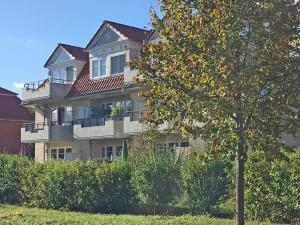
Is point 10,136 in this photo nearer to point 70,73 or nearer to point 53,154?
point 53,154

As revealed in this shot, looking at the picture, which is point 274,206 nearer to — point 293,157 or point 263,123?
point 293,157

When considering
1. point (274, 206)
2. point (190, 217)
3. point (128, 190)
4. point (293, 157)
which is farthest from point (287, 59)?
point (128, 190)

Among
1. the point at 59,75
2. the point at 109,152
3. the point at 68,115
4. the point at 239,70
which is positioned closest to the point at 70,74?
the point at 59,75

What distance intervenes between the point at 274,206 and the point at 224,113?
18.8 feet

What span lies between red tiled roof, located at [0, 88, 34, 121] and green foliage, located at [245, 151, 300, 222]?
42262 millimetres

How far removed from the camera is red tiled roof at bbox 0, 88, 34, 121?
5383 centimetres

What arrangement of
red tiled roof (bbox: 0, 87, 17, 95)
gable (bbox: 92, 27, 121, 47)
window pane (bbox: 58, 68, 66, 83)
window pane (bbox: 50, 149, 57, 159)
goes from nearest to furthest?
gable (bbox: 92, 27, 121, 47)
window pane (bbox: 58, 68, 66, 83)
window pane (bbox: 50, 149, 57, 159)
red tiled roof (bbox: 0, 87, 17, 95)

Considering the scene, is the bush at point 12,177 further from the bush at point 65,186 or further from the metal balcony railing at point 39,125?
the metal balcony railing at point 39,125

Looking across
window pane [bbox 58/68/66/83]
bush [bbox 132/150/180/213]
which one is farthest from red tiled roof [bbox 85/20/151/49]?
bush [bbox 132/150/180/213]

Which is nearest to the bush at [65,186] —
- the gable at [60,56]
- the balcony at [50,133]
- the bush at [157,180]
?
the bush at [157,180]

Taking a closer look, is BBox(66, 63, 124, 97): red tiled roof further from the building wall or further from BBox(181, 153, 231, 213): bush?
BBox(181, 153, 231, 213): bush

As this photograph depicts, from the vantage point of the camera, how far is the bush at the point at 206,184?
15555 mm

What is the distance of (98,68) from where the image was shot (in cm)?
3781

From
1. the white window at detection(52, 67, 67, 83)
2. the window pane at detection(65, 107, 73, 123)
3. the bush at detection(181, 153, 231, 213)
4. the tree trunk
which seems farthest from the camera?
the white window at detection(52, 67, 67, 83)
